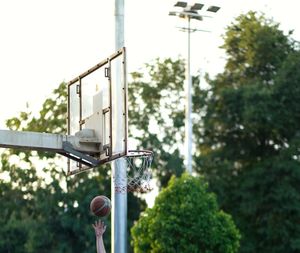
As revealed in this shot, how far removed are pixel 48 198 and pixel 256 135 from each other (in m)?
8.48

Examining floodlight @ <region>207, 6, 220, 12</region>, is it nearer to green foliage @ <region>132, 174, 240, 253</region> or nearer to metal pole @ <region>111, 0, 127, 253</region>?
green foliage @ <region>132, 174, 240, 253</region>

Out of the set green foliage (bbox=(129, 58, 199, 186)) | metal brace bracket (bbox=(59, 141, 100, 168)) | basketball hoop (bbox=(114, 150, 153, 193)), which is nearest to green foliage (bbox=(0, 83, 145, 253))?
green foliage (bbox=(129, 58, 199, 186))

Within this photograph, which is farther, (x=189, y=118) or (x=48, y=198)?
(x=48, y=198)

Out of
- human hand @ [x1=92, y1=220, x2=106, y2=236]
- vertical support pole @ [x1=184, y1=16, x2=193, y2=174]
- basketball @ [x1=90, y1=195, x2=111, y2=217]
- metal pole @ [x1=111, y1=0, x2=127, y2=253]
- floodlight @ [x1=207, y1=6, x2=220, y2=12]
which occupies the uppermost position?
floodlight @ [x1=207, y1=6, x2=220, y2=12]

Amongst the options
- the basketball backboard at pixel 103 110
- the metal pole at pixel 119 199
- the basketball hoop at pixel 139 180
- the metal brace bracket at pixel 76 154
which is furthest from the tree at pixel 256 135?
the metal brace bracket at pixel 76 154

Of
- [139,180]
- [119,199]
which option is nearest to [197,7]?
[139,180]

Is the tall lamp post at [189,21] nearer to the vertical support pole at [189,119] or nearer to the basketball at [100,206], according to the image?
the vertical support pole at [189,119]

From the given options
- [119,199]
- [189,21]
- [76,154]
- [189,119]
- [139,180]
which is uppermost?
[189,21]

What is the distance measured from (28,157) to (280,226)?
10.1 m

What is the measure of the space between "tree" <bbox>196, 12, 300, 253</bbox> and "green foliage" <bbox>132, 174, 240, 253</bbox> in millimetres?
8020

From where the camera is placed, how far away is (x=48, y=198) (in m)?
36.6

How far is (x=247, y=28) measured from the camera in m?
37.7

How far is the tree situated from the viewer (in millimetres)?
34750

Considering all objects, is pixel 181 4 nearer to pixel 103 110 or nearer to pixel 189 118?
pixel 189 118
